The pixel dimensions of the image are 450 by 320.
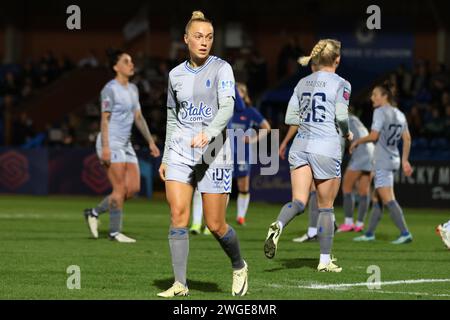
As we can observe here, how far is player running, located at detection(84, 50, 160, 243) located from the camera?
571 inches

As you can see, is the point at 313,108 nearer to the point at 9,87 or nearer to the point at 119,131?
the point at 119,131

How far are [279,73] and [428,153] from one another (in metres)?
9.95

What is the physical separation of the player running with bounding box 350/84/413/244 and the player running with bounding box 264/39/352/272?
358 centimetres

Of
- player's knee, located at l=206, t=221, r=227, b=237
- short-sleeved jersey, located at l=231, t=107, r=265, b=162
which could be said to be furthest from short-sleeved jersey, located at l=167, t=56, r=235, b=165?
short-sleeved jersey, located at l=231, t=107, r=265, b=162

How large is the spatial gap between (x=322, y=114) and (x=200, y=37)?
8.57 feet

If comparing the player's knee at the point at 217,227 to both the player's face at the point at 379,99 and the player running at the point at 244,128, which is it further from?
the player running at the point at 244,128

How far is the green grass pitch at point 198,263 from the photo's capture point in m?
9.45

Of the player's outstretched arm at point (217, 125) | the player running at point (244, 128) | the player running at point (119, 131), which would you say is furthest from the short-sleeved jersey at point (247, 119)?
the player's outstretched arm at point (217, 125)

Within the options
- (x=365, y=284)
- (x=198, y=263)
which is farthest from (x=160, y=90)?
(x=365, y=284)

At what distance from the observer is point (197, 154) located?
29.7 ft

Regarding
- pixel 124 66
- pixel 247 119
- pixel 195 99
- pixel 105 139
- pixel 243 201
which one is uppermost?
pixel 124 66

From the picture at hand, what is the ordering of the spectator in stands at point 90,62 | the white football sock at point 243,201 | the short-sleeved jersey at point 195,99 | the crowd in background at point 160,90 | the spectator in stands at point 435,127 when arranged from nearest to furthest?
the short-sleeved jersey at point 195,99 < the white football sock at point 243,201 < the spectator in stands at point 435,127 < the crowd in background at point 160,90 < the spectator in stands at point 90,62

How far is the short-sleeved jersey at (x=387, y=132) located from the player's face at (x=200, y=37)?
6263mm
